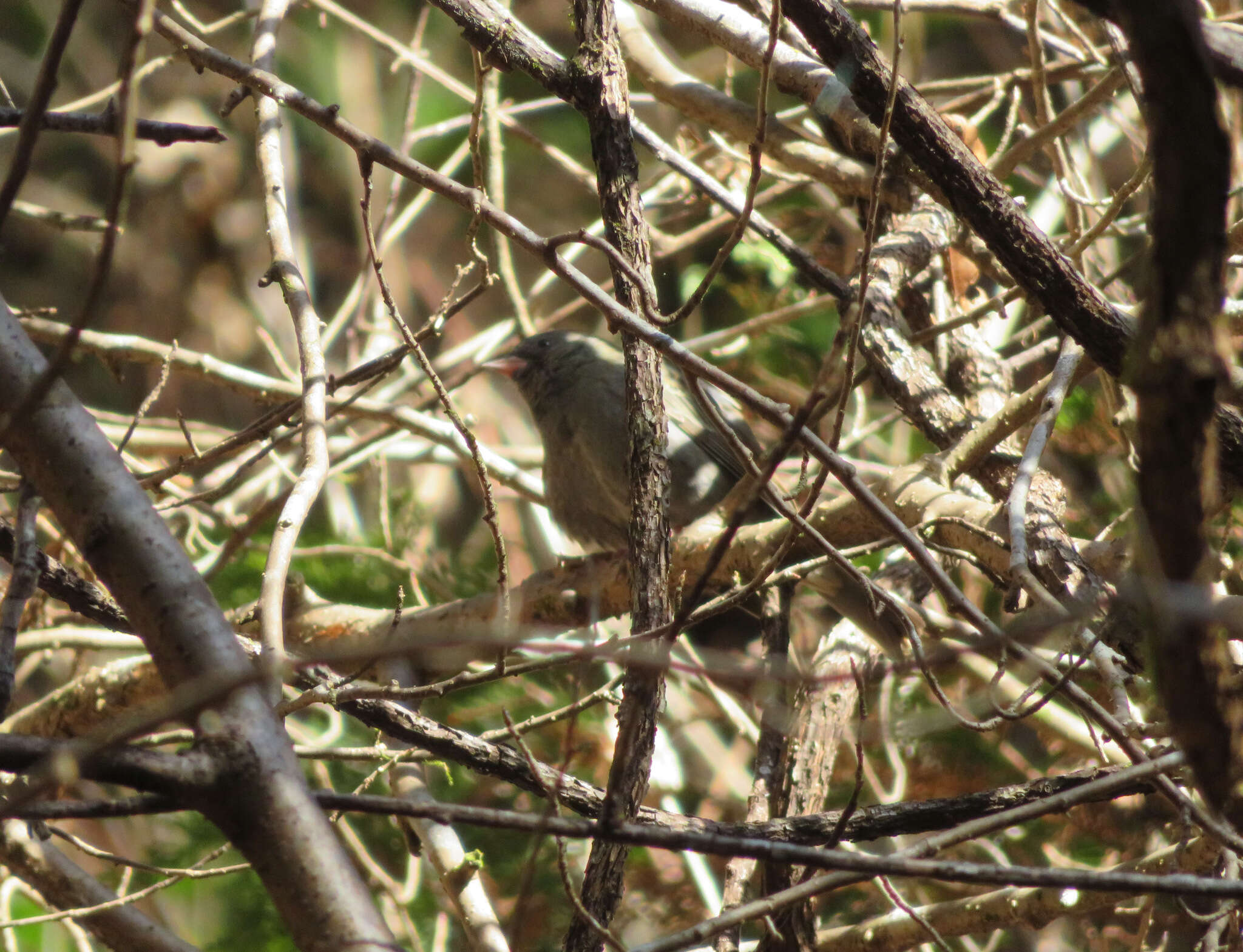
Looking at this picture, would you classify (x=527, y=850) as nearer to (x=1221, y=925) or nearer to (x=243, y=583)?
(x=243, y=583)

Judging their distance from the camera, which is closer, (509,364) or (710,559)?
(710,559)

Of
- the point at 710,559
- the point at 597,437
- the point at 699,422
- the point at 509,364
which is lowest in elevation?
the point at 710,559

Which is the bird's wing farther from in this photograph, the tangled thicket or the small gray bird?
the tangled thicket

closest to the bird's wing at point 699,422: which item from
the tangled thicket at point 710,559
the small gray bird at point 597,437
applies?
the small gray bird at point 597,437

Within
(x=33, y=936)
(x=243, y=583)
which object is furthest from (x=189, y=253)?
(x=33, y=936)

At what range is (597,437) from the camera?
5242 mm

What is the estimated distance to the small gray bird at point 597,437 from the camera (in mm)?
5074

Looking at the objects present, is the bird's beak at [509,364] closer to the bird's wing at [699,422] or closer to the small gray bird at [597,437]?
the small gray bird at [597,437]

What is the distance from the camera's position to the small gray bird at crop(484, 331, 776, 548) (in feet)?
16.6

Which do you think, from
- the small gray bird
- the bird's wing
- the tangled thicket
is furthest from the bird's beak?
the bird's wing

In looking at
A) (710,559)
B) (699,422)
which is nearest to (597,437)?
(699,422)

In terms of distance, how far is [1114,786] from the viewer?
1.94 meters

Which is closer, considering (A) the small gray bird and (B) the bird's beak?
(A) the small gray bird

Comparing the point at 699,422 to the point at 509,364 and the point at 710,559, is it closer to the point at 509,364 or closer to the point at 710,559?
the point at 509,364
